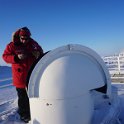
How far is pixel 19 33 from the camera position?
4582 millimetres

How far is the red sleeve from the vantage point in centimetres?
439

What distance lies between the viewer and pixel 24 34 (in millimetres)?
4527

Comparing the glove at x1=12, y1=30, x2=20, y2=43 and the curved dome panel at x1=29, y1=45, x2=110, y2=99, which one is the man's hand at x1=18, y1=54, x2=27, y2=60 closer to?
the glove at x1=12, y1=30, x2=20, y2=43

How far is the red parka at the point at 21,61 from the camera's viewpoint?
454 cm

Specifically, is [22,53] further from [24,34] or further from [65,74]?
[65,74]

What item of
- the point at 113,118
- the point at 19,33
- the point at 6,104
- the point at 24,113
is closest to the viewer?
the point at 113,118

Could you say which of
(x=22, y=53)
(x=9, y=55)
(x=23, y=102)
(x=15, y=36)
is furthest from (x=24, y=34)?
(x=23, y=102)

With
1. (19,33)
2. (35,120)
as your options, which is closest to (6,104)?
(19,33)

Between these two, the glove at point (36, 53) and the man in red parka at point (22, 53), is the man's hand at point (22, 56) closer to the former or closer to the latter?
the man in red parka at point (22, 53)

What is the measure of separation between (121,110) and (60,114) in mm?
1794

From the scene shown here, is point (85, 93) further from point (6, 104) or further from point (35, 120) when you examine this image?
point (6, 104)

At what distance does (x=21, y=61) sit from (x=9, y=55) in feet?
0.74

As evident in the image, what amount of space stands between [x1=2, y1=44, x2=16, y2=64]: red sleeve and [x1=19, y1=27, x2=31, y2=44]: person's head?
24cm

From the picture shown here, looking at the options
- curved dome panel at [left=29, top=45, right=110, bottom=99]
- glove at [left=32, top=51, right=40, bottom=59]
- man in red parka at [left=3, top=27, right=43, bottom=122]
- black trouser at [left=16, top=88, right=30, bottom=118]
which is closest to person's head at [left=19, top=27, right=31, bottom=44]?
man in red parka at [left=3, top=27, right=43, bottom=122]
